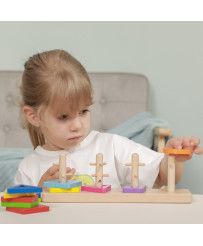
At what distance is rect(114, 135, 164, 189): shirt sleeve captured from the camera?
114cm

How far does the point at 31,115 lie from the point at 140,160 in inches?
13.7

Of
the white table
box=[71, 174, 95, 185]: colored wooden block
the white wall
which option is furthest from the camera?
the white wall

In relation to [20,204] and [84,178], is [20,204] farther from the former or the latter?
[84,178]

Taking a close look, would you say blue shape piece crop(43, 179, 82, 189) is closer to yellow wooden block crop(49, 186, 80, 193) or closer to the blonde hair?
yellow wooden block crop(49, 186, 80, 193)

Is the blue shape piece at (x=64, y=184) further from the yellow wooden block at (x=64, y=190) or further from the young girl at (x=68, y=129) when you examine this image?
the young girl at (x=68, y=129)

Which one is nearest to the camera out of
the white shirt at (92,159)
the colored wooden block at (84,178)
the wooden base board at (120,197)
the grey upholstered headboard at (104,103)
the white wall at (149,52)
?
the wooden base board at (120,197)

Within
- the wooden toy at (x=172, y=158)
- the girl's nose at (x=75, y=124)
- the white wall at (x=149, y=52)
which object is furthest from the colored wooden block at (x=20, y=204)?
the white wall at (x=149, y=52)

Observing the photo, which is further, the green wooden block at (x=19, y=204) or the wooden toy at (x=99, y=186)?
the wooden toy at (x=99, y=186)

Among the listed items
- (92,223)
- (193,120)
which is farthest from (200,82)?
(92,223)

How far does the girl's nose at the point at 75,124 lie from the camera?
3.79ft

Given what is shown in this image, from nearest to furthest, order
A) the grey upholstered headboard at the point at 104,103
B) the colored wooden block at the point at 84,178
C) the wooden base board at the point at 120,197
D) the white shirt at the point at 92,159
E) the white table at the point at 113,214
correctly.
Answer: the white table at the point at 113,214
the wooden base board at the point at 120,197
the colored wooden block at the point at 84,178
the white shirt at the point at 92,159
the grey upholstered headboard at the point at 104,103

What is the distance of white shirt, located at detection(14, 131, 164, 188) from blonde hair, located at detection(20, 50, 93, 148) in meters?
0.15

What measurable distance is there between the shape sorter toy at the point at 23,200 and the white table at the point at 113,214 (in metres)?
0.01

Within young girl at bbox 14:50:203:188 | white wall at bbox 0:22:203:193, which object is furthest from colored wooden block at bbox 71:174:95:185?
white wall at bbox 0:22:203:193
